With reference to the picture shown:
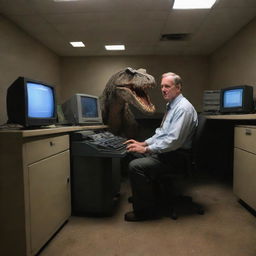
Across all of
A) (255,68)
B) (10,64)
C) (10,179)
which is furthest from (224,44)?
(10,179)

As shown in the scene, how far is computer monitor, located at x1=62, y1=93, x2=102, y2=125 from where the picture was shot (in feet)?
7.35

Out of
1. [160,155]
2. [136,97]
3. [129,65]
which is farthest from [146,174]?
[129,65]

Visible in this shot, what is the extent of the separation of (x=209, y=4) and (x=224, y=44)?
4.62 ft

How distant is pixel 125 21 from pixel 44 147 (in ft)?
5.93

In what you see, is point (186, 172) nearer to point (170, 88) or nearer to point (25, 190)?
point (170, 88)

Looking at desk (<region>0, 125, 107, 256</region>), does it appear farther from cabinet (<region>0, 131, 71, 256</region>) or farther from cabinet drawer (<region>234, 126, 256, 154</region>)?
cabinet drawer (<region>234, 126, 256, 154</region>)

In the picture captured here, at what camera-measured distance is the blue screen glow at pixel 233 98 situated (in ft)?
8.33

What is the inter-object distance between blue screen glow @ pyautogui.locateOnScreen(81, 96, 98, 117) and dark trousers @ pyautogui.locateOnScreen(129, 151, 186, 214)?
2.63ft

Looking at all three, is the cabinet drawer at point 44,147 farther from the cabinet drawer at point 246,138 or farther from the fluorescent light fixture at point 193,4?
the fluorescent light fixture at point 193,4

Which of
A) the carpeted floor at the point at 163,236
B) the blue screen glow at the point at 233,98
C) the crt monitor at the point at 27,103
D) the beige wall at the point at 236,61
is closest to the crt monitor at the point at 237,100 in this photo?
the blue screen glow at the point at 233,98

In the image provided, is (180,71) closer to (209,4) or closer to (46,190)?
(209,4)

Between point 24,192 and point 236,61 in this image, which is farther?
point 236,61

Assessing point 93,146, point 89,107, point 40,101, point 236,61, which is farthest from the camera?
point 236,61

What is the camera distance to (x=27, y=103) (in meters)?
1.41
